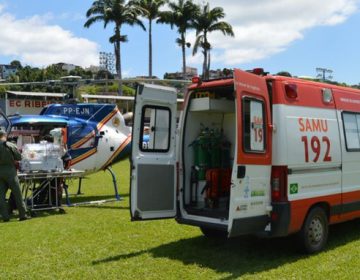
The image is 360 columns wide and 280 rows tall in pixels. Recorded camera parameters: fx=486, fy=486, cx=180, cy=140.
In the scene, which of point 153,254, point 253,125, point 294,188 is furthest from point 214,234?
point 253,125

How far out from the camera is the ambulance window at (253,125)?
630 centimetres

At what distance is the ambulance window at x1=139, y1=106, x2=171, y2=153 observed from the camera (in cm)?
743

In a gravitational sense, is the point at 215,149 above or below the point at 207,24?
below

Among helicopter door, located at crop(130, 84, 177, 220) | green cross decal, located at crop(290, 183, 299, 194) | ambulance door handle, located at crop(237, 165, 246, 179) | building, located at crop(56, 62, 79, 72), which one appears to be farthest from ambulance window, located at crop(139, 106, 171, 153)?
building, located at crop(56, 62, 79, 72)

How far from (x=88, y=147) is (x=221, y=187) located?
6921 millimetres

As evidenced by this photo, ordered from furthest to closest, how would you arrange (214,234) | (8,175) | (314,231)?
1. (8,175)
2. (214,234)
3. (314,231)

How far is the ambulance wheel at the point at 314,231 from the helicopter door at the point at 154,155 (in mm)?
1975

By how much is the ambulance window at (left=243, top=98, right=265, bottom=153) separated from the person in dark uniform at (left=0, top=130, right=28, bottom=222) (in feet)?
19.4

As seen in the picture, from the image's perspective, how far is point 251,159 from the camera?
632cm

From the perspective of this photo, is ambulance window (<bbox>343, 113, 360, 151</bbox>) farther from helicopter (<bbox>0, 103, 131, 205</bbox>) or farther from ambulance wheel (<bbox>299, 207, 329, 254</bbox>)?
helicopter (<bbox>0, 103, 131, 205</bbox>)

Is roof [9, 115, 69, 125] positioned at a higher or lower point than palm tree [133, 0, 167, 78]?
lower

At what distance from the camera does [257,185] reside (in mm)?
6441

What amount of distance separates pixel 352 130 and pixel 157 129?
3209 mm

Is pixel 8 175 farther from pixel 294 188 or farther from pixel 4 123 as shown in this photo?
pixel 294 188
